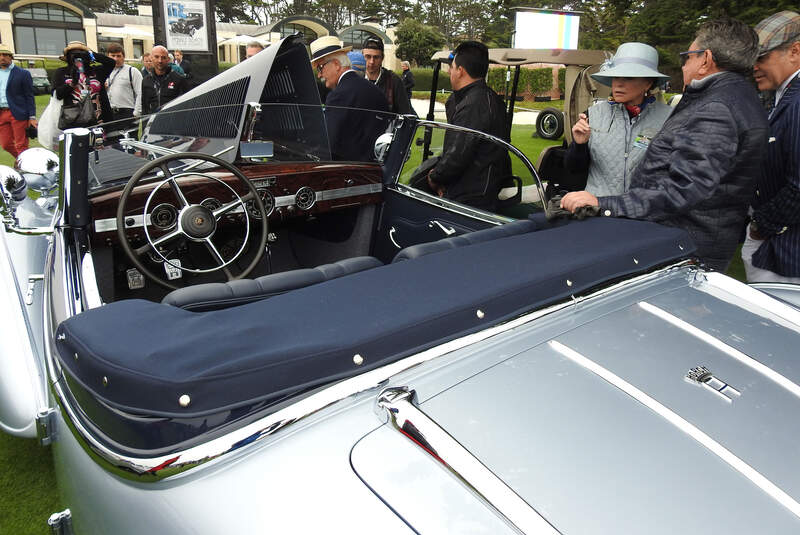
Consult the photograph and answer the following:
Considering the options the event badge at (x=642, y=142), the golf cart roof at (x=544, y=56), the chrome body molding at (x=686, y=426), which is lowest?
the chrome body molding at (x=686, y=426)

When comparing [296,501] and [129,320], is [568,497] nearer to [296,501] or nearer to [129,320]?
[296,501]

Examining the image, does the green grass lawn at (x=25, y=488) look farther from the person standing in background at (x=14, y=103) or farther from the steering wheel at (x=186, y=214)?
the person standing in background at (x=14, y=103)

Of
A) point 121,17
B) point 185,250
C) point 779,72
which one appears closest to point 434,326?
point 185,250

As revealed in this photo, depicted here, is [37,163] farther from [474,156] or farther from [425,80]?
[425,80]

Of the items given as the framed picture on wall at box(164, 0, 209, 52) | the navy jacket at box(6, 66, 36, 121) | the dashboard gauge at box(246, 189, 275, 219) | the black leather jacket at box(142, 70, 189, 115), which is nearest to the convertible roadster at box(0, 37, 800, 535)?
the dashboard gauge at box(246, 189, 275, 219)

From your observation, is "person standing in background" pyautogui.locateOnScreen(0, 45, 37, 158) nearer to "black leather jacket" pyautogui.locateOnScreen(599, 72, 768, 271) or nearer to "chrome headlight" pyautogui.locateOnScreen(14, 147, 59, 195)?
"chrome headlight" pyautogui.locateOnScreen(14, 147, 59, 195)

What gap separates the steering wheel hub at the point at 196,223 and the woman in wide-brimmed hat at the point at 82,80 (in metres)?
5.44

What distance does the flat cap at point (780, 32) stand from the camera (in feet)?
9.08

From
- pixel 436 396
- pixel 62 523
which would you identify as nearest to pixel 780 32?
pixel 436 396

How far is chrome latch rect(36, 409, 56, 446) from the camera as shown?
1.80 metres

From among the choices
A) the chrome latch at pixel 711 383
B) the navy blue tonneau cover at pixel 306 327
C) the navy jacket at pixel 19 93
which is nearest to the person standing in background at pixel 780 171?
the navy blue tonneau cover at pixel 306 327

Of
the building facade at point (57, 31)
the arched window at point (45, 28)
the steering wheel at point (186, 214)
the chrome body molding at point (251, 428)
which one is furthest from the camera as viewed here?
the arched window at point (45, 28)

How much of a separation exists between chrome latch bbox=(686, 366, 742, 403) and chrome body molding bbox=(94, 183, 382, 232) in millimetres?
2065

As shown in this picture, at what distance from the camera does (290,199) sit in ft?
10.2
